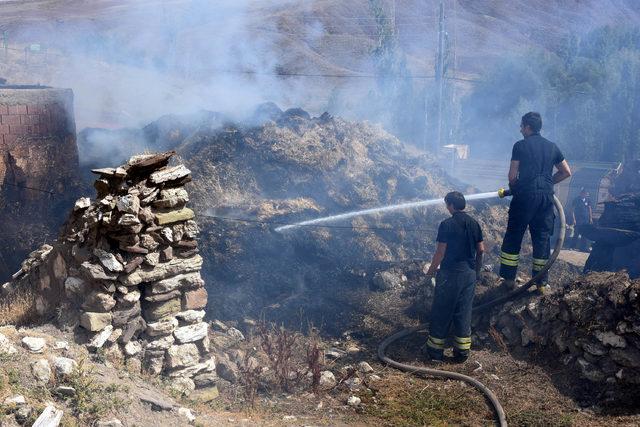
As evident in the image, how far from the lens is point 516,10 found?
5859cm

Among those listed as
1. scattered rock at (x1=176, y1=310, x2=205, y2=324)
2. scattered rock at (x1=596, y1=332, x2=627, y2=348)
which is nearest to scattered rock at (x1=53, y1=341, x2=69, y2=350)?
scattered rock at (x1=176, y1=310, x2=205, y2=324)

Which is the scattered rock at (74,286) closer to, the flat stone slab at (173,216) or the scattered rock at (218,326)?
the flat stone slab at (173,216)

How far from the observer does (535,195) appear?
22.3ft

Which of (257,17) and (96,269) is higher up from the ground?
(257,17)

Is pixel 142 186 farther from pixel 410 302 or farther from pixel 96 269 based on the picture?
pixel 410 302

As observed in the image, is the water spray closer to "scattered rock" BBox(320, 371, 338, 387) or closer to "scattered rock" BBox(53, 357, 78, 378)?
"scattered rock" BBox(320, 371, 338, 387)

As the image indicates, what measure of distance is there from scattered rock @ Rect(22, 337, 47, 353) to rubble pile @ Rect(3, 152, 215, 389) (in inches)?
17.8

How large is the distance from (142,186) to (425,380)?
3.29 metres

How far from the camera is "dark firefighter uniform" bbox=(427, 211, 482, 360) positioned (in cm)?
633

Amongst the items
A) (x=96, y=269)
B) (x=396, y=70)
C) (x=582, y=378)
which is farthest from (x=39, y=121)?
(x=396, y=70)

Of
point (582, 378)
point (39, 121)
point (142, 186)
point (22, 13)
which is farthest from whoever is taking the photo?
point (22, 13)

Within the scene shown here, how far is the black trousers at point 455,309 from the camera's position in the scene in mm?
6359

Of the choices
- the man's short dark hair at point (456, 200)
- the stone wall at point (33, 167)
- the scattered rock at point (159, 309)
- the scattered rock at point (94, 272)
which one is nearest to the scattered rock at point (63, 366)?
the scattered rock at point (94, 272)

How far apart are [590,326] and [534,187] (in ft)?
5.42
